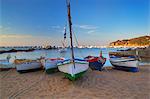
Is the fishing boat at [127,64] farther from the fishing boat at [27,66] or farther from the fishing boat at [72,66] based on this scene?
the fishing boat at [27,66]

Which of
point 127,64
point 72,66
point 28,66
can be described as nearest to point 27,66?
point 28,66

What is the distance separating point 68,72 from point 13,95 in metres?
3.44

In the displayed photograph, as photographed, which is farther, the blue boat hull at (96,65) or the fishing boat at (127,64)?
the blue boat hull at (96,65)

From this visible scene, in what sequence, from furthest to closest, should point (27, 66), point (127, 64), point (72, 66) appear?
point (127, 64)
point (27, 66)
point (72, 66)

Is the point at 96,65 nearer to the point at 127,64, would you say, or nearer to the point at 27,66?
the point at 127,64

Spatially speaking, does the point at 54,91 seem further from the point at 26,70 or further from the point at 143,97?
the point at 26,70

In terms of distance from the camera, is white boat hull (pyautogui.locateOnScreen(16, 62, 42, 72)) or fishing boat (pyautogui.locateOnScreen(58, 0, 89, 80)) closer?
fishing boat (pyautogui.locateOnScreen(58, 0, 89, 80))

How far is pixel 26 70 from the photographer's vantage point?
574 inches

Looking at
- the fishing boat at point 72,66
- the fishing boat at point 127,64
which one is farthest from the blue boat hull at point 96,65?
the fishing boat at point 72,66

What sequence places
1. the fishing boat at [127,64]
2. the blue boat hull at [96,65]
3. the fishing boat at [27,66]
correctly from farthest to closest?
1. the blue boat hull at [96,65]
2. the fishing boat at [127,64]
3. the fishing boat at [27,66]

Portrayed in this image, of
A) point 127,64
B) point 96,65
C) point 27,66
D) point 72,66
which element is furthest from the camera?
point 96,65

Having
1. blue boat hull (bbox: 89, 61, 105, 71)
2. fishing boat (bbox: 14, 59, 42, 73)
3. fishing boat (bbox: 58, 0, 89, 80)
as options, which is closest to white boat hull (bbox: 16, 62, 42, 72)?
fishing boat (bbox: 14, 59, 42, 73)

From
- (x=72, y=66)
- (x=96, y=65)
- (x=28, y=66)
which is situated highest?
(x=72, y=66)

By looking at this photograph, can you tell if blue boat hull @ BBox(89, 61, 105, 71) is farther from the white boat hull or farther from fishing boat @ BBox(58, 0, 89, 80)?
fishing boat @ BBox(58, 0, 89, 80)
